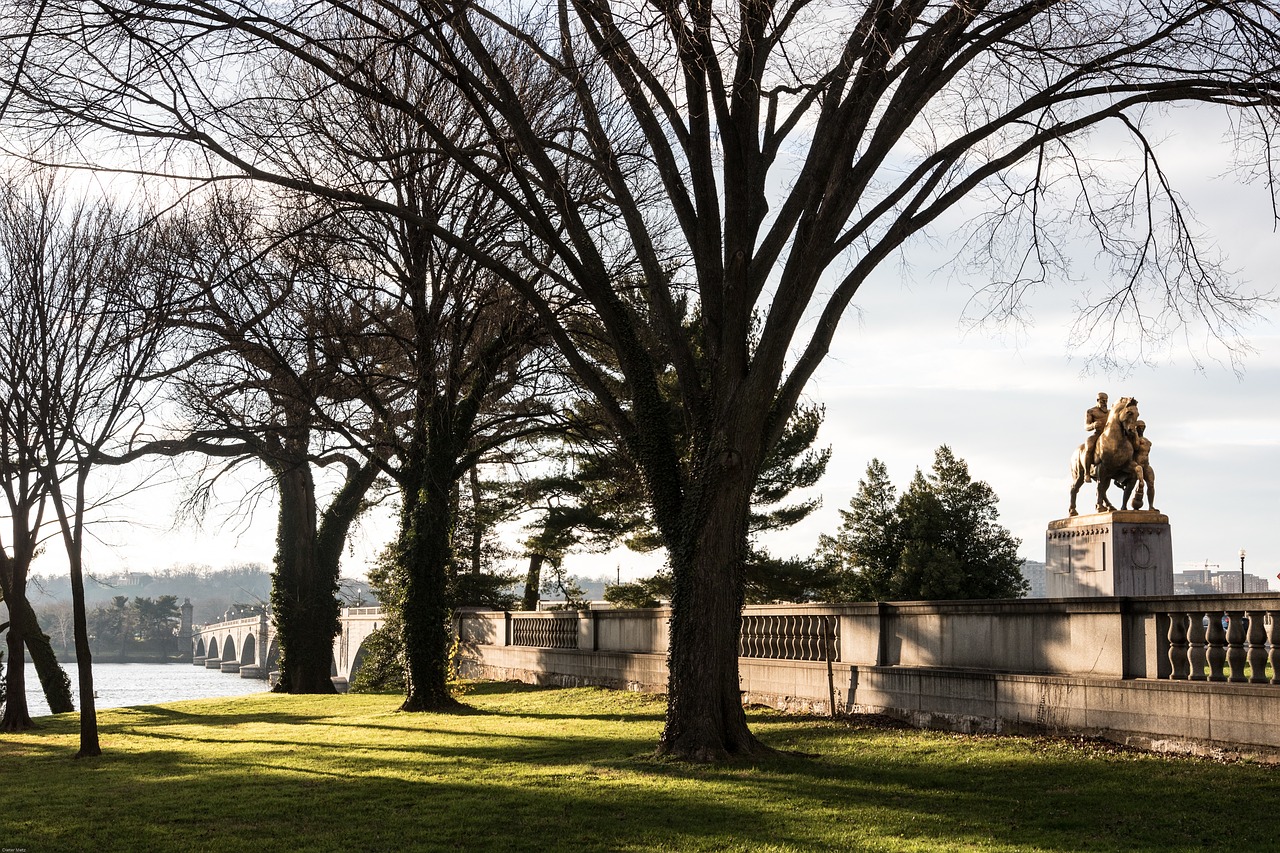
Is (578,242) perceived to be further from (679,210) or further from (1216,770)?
(1216,770)

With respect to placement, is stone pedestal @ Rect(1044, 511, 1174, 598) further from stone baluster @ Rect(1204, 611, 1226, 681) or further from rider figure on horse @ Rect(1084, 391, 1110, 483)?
stone baluster @ Rect(1204, 611, 1226, 681)

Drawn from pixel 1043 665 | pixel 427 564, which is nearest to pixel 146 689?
pixel 427 564

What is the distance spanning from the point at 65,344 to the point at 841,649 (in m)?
11.6

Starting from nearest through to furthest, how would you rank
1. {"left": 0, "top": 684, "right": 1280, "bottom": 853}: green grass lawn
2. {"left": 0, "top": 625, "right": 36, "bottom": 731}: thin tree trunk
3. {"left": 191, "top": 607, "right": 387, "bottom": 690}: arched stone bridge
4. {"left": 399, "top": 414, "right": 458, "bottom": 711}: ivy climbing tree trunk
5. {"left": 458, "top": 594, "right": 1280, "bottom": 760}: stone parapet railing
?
Result: {"left": 0, "top": 684, "right": 1280, "bottom": 853}: green grass lawn < {"left": 458, "top": 594, "right": 1280, "bottom": 760}: stone parapet railing < {"left": 399, "top": 414, "right": 458, "bottom": 711}: ivy climbing tree trunk < {"left": 0, "top": 625, "right": 36, "bottom": 731}: thin tree trunk < {"left": 191, "top": 607, "right": 387, "bottom": 690}: arched stone bridge

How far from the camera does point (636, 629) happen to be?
21109 millimetres

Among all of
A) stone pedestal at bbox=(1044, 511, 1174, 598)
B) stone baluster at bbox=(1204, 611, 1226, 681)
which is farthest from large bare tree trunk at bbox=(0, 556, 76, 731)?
stone baluster at bbox=(1204, 611, 1226, 681)

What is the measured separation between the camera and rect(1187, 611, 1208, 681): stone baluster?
10125 millimetres

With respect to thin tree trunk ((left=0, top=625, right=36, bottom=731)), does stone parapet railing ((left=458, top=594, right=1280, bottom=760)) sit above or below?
above

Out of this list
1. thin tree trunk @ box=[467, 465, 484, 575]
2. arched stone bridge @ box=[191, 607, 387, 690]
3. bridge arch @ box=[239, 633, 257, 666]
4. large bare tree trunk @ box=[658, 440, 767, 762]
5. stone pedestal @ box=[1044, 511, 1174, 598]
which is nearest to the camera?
large bare tree trunk @ box=[658, 440, 767, 762]

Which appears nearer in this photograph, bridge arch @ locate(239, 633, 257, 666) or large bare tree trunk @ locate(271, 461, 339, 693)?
large bare tree trunk @ locate(271, 461, 339, 693)

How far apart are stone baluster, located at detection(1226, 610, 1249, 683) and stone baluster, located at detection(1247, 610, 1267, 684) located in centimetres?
11

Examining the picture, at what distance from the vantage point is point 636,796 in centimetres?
938

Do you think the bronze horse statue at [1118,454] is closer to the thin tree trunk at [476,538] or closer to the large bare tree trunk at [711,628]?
the large bare tree trunk at [711,628]

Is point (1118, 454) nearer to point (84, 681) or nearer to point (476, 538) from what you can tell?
point (84, 681)
